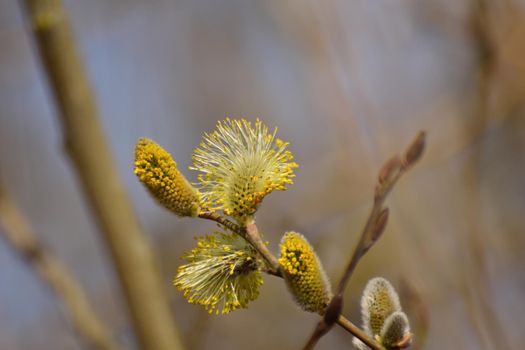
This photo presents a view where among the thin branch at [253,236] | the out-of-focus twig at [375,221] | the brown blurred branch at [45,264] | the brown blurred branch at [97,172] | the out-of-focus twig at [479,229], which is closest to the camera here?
the out-of-focus twig at [375,221]

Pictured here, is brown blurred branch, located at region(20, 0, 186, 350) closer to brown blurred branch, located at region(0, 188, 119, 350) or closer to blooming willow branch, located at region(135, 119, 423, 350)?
brown blurred branch, located at region(0, 188, 119, 350)

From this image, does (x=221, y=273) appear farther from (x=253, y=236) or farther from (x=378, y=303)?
(x=378, y=303)

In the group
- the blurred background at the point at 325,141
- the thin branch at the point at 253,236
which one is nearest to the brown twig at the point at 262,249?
the thin branch at the point at 253,236

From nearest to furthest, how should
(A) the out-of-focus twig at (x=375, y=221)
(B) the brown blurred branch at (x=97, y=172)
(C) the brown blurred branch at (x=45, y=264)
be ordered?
(A) the out-of-focus twig at (x=375, y=221), (B) the brown blurred branch at (x=97, y=172), (C) the brown blurred branch at (x=45, y=264)

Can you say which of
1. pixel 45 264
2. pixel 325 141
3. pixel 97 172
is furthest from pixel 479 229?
pixel 325 141

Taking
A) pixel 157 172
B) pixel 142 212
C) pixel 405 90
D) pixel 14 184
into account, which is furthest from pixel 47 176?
pixel 157 172

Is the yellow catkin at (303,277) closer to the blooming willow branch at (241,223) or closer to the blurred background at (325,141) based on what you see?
the blooming willow branch at (241,223)

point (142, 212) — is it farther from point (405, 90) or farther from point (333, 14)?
point (333, 14)
